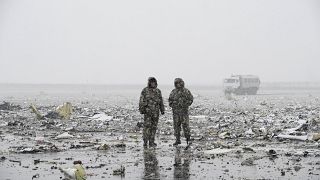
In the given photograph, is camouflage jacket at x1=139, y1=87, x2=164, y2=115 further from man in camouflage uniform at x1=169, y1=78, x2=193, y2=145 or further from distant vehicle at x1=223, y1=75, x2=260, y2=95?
distant vehicle at x1=223, y1=75, x2=260, y2=95

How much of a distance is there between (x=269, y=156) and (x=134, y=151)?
3.28 metres

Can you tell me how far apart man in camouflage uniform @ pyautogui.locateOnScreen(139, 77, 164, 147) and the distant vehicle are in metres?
46.2

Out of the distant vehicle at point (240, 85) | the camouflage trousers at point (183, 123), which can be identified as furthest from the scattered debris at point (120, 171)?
the distant vehicle at point (240, 85)

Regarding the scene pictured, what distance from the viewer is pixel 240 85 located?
58062 mm

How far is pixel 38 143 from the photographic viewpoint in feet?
44.9

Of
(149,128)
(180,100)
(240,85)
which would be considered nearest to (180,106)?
(180,100)

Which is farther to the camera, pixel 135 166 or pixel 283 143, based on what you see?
pixel 283 143

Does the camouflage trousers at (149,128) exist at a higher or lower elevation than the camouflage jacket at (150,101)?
lower

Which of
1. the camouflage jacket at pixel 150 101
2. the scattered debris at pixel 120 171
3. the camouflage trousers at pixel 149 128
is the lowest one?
the scattered debris at pixel 120 171

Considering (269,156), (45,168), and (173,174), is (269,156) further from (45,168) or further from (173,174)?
(45,168)

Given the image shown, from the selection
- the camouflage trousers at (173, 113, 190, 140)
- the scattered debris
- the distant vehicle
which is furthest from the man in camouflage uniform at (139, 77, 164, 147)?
the distant vehicle

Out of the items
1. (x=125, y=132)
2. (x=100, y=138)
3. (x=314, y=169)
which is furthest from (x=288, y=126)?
(x=314, y=169)

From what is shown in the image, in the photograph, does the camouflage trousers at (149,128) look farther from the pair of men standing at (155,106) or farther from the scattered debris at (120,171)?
the scattered debris at (120,171)

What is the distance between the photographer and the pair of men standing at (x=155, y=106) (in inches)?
500
